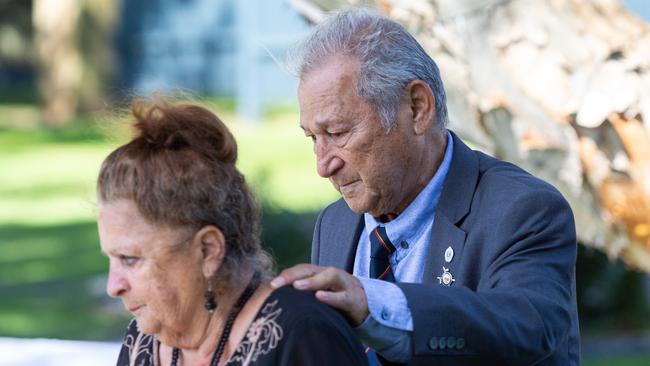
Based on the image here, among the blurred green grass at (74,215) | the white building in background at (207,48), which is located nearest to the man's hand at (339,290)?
the blurred green grass at (74,215)

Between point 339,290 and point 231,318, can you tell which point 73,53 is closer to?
point 231,318

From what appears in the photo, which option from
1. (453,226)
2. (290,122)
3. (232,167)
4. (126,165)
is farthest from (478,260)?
(290,122)

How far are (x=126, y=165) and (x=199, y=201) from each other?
0.60 feet

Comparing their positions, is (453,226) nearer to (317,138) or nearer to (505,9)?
(317,138)

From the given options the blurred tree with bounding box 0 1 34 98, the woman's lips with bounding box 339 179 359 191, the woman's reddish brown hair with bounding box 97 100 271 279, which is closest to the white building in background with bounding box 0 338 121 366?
the woman's lips with bounding box 339 179 359 191

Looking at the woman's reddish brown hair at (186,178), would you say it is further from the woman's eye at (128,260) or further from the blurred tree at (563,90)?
the blurred tree at (563,90)

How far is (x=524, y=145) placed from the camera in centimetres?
451

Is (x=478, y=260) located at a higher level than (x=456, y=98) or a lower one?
lower

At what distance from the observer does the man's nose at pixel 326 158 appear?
10.2 ft

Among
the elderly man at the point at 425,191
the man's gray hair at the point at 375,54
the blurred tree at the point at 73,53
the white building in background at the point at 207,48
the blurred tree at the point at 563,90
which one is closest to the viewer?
the elderly man at the point at 425,191

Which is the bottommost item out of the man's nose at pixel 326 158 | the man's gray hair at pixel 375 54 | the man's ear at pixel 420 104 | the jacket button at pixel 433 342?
the jacket button at pixel 433 342

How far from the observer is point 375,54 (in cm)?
Answer: 310

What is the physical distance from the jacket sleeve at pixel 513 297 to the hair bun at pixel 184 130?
1.73 feet

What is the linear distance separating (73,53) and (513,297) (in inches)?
1016
